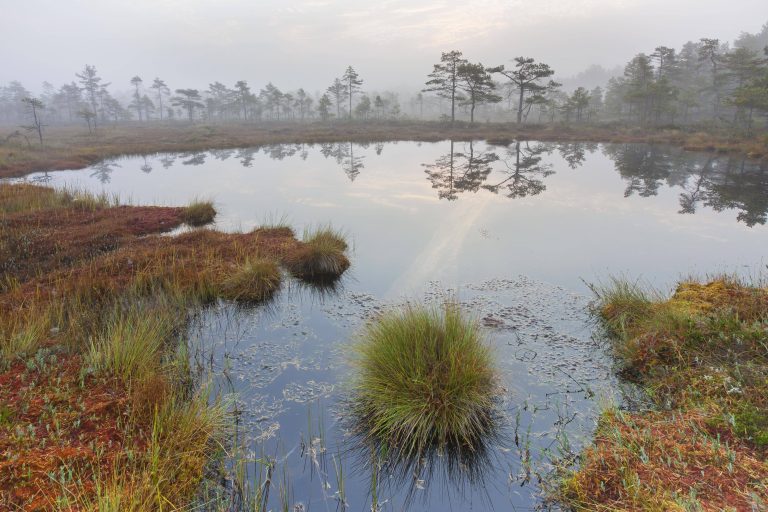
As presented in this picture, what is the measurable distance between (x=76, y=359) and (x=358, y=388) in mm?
3907

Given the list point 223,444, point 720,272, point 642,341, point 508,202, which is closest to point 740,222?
point 720,272

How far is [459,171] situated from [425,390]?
81.0 feet

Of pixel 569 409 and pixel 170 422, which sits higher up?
pixel 170 422

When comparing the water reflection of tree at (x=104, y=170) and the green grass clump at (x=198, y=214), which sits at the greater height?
the water reflection of tree at (x=104, y=170)

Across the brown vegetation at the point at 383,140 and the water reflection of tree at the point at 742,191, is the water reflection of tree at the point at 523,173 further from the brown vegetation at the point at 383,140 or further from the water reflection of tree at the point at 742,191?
the brown vegetation at the point at 383,140

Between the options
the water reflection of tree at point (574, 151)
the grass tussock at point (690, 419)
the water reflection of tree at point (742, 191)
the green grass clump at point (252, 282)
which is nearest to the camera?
the grass tussock at point (690, 419)

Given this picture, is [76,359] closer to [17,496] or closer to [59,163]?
[17,496]

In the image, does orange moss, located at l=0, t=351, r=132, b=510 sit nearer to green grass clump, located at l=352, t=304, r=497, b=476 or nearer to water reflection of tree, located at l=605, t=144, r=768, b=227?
green grass clump, located at l=352, t=304, r=497, b=476

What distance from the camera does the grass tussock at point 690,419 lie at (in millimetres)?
3557

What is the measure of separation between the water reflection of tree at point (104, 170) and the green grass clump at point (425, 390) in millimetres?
26313

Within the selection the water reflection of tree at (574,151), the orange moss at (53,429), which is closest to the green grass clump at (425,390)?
the orange moss at (53,429)

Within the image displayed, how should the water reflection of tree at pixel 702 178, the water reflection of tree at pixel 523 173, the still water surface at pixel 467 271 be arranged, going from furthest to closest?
the water reflection of tree at pixel 523 173 → the water reflection of tree at pixel 702 178 → the still water surface at pixel 467 271

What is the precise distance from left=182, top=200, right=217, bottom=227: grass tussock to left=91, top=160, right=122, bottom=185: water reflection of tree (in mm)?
12574

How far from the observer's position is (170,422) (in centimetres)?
450
